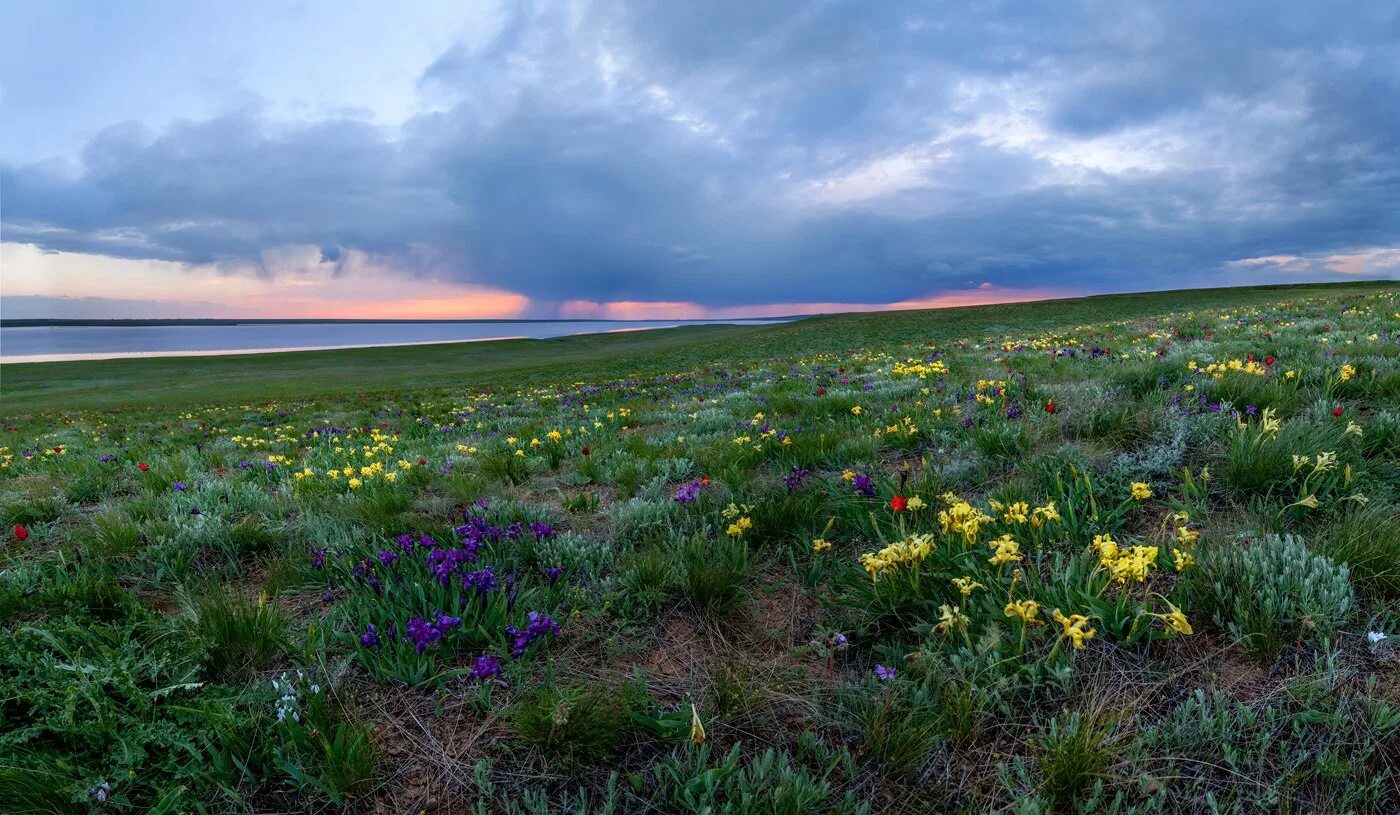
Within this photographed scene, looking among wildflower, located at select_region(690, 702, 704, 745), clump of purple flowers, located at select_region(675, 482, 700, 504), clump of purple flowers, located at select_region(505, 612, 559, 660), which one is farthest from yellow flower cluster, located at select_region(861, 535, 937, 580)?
clump of purple flowers, located at select_region(675, 482, 700, 504)

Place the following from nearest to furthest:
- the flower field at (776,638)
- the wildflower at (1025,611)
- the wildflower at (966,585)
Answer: the flower field at (776,638), the wildflower at (1025,611), the wildflower at (966,585)

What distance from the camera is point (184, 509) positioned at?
535 centimetres

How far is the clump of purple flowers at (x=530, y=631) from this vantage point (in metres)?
2.93

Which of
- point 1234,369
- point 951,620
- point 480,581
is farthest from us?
point 1234,369

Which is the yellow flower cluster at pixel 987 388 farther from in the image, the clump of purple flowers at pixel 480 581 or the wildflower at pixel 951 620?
the clump of purple flowers at pixel 480 581

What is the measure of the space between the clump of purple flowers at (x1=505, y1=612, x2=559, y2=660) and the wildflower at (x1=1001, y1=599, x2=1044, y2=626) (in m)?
2.19

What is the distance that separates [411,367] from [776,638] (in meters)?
65.1

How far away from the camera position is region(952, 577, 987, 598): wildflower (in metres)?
2.88

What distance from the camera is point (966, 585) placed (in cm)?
295

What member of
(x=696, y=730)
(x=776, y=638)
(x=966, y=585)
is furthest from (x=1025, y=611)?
(x=696, y=730)

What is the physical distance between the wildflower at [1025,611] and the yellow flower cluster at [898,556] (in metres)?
0.47

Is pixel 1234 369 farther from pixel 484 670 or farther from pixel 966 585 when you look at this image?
pixel 484 670

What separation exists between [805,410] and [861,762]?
6.32 meters

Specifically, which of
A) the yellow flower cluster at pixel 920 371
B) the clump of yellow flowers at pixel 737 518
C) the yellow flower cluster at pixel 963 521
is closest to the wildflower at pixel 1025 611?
the yellow flower cluster at pixel 963 521
